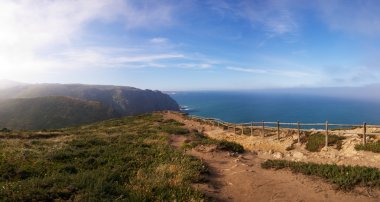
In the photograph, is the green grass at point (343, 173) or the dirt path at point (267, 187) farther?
the green grass at point (343, 173)

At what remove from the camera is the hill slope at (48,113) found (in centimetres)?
10662

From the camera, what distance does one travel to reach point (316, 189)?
9727 mm

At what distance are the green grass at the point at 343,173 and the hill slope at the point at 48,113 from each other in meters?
109

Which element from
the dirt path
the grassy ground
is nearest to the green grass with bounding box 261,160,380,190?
the dirt path

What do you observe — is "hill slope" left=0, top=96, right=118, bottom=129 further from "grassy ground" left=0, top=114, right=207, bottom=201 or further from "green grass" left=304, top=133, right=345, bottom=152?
"green grass" left=304, top=133, right=345, bottom=152

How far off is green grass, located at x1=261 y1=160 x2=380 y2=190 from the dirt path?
312 millimetres

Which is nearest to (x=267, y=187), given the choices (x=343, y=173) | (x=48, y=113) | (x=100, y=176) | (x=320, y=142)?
(x=343, y=173)

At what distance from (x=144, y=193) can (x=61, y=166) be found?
487 cm

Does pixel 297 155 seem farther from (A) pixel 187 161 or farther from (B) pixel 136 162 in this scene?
(B) pixel 136 162

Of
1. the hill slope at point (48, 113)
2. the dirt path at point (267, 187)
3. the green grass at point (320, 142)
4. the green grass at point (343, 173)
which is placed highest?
the green grass at point (343, 173)

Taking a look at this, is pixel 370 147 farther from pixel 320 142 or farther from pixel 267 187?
pixel 267 187

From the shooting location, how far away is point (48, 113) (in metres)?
118

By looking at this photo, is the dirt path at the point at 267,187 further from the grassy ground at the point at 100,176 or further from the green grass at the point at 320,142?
the green grass at the point at 320,142

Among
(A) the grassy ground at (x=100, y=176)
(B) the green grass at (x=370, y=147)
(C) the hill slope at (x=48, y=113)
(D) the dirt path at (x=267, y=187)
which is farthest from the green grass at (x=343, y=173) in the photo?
(C) the hill slope at (x=48, y=113)
